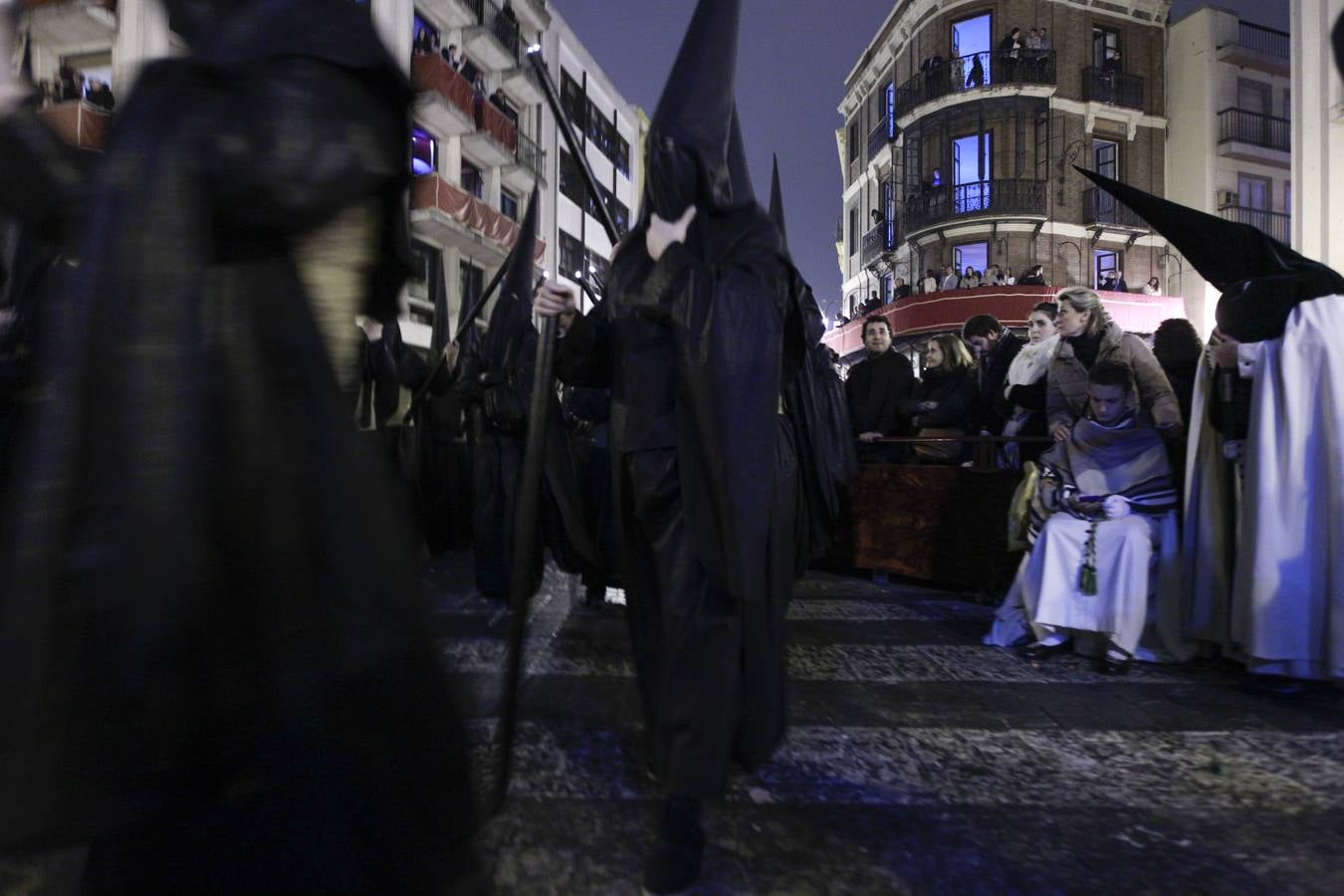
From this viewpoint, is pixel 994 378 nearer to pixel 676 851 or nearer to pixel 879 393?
pixel 879 393

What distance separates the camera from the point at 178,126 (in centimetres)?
102

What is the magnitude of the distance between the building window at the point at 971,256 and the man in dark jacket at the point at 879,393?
69.3ft

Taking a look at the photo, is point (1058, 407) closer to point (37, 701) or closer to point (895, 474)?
point (895, 474)

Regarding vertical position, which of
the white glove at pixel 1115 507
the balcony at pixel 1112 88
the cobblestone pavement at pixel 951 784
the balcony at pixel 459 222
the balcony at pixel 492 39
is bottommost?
the cobblestone pavement at pixel 951 784

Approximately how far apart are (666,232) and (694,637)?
1154mm

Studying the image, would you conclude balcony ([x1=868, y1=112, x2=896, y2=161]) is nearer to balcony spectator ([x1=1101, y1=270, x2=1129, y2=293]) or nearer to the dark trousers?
balcony spectator ([x1=1101, y1=270, x2=1129, y2=293])


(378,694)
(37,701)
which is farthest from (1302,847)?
(37,701)

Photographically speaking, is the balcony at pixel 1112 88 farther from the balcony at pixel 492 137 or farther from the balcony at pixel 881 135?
the balcony at pixel 492 137

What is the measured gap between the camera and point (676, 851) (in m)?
2.08

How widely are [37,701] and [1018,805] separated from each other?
2.52m

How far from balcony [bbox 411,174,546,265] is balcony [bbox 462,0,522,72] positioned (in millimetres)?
5432

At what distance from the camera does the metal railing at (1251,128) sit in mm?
25656

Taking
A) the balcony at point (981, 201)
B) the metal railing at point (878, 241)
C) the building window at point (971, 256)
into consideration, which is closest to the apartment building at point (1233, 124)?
the balcony at point (981, 201)

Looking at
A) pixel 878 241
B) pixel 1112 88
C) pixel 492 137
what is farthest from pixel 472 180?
pixel 1112 88
